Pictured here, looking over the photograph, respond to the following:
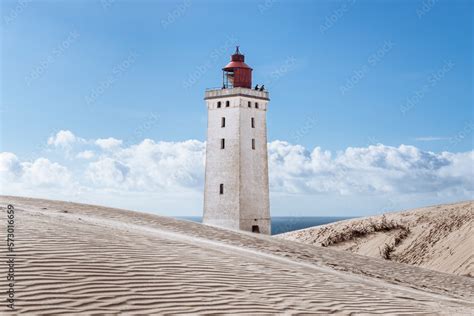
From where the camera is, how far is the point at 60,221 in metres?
15.6

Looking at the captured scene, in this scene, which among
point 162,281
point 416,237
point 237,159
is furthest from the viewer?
point 237,159

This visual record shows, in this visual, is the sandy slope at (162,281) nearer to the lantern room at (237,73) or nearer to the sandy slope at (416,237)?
the sandy slope at (416,237)

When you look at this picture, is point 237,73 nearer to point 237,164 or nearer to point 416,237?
point 237,164

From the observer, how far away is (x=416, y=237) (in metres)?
31.4

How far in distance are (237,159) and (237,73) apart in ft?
18.8

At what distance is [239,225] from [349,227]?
7.17m

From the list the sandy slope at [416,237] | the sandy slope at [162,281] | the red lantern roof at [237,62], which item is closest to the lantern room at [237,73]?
the red lantern roof at [237,62]

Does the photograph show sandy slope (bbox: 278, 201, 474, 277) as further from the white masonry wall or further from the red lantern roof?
the red lantern roof

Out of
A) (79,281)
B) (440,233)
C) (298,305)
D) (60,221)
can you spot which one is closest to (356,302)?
(298,305)

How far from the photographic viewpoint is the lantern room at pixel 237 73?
36938 millimetres

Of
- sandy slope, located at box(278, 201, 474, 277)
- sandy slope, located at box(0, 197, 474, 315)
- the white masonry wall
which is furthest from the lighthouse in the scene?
sandy slope, located at box(0, 197, 474, 315)

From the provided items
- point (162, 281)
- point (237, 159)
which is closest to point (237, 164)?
point (237, 159)

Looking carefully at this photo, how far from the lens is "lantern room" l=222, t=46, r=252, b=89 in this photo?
36938mm

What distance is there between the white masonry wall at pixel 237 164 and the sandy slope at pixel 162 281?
18398 millimetres
